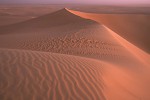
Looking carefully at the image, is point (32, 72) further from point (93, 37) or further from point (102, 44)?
point (93, 37)

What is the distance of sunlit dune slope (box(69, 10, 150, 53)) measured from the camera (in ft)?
56.5

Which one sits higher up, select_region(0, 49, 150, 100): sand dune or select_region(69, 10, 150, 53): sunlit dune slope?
select_region(0, 49, 150, 100): sand dune

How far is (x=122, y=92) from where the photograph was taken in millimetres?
4438

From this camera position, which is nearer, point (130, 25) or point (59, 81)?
point (59, 81)

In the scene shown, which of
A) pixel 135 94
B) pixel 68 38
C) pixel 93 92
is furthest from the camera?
pixel 68 38

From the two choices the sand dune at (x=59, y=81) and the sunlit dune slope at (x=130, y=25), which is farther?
the sunlit dune slope at (x=130, y=25)

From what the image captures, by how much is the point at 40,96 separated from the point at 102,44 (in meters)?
6.83

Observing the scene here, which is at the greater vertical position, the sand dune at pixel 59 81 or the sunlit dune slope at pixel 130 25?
the sand dune at pixel 59 81

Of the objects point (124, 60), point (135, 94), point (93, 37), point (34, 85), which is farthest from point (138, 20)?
point (34, 85)

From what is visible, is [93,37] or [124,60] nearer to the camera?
[124,60]

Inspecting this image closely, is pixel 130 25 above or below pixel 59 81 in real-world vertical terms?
below

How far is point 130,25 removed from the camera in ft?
69.3

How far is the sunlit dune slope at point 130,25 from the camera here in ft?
56.5

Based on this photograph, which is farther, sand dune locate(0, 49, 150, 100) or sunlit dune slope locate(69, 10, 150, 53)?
sunlit dune slope locate(69, 10, 150, 53)
